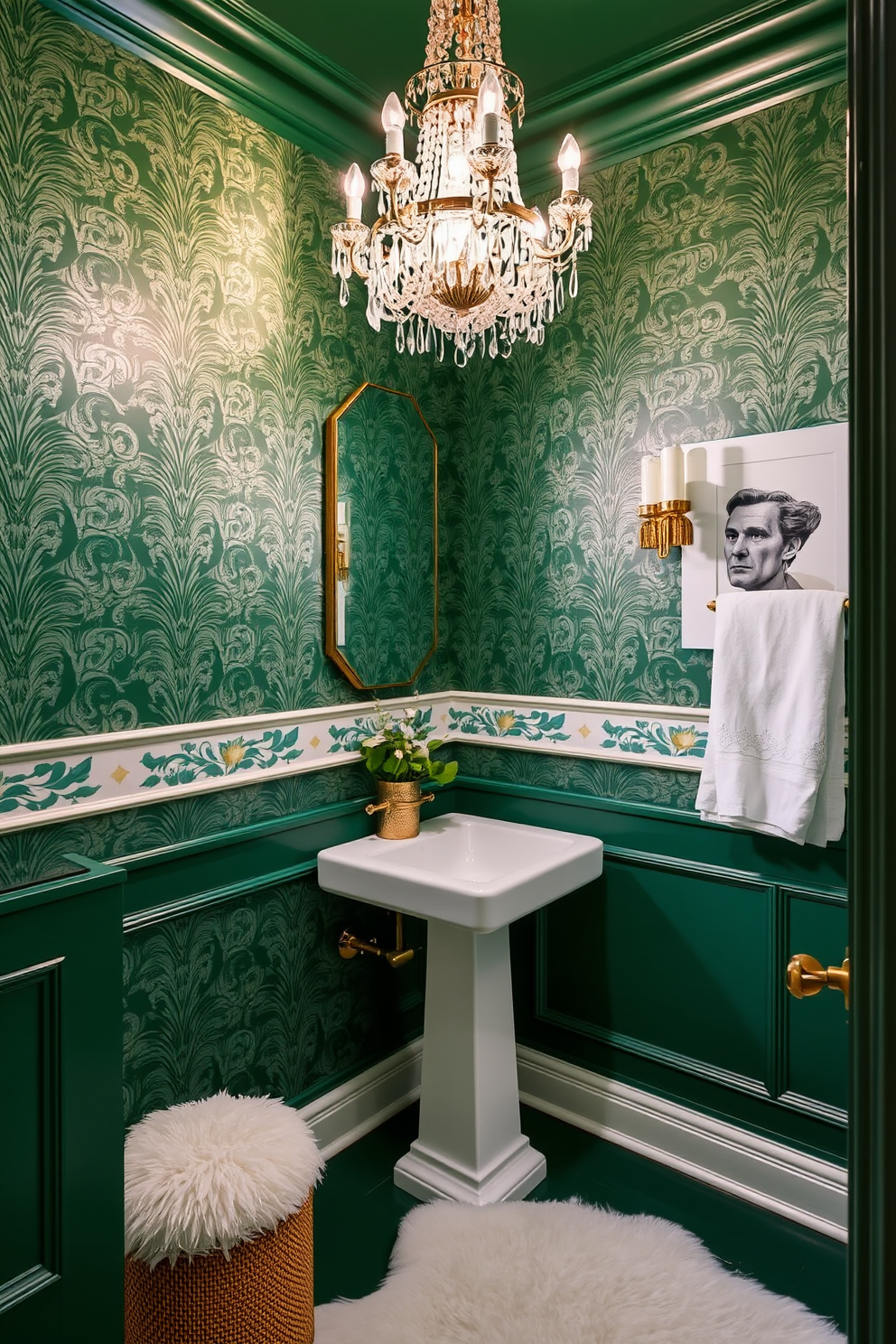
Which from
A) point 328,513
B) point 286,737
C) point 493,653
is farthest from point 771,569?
point 286,737

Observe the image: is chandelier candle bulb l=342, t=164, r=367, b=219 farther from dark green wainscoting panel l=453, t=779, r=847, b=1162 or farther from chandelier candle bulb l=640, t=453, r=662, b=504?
dark green wainscoting panel l=453, t=779, r=847, b=1162

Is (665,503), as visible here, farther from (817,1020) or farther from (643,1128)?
(643,1128)

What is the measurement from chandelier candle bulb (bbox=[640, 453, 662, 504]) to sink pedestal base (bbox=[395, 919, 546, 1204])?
1.24 metres

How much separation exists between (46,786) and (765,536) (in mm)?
1784

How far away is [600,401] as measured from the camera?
2422 millimetres

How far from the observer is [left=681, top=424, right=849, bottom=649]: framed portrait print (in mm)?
1985

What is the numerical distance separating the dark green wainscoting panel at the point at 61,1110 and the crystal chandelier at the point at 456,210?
1235 mm

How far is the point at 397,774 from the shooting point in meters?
2.39

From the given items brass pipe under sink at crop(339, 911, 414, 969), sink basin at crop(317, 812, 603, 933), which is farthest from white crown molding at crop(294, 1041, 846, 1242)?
sink basin at crop(317, 812, 603, 933)

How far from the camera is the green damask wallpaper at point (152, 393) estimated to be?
1.64 meters

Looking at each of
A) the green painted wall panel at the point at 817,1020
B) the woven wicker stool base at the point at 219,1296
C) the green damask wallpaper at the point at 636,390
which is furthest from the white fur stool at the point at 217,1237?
the green damask wallpaper at the point at 636,390

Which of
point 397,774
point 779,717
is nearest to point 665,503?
point 779,717

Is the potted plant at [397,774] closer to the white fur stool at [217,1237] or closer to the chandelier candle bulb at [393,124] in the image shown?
the white fur stool at [217,1237]

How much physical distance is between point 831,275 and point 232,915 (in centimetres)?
215
